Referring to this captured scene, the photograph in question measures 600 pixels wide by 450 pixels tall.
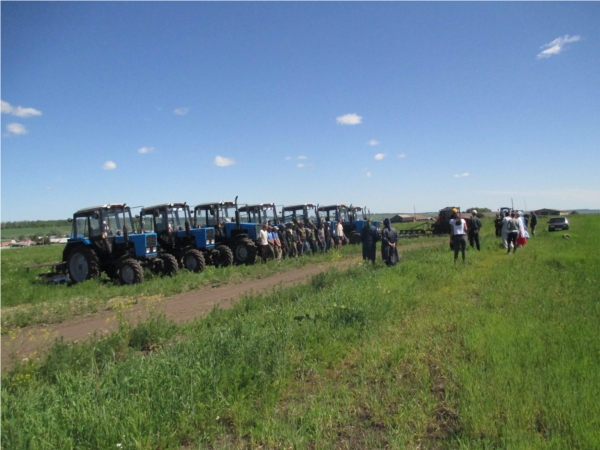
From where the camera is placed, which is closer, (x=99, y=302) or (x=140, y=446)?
(x=140, y=446)

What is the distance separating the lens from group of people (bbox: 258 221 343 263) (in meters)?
18.9

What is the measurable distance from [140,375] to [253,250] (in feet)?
45.2

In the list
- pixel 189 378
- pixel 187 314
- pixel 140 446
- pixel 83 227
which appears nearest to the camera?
pixel 140 446

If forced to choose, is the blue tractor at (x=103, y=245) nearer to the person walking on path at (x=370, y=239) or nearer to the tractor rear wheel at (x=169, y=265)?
the tractor rear wheel at (x=169, y=265)

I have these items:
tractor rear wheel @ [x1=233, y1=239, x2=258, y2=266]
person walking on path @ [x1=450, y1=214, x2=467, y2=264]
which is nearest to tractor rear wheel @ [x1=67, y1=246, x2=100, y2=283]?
tractor rear wheel @ [x1=233, y1=239, x2=258, y2=266]

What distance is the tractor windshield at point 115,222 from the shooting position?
51.1 feet

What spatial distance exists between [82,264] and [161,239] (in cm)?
309

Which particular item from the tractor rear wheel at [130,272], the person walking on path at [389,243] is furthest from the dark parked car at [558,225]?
the tractor rear wheel at [130,272]

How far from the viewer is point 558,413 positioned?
3527 mm

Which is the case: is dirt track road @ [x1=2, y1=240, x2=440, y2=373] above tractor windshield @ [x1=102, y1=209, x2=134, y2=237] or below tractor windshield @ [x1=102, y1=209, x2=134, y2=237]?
below

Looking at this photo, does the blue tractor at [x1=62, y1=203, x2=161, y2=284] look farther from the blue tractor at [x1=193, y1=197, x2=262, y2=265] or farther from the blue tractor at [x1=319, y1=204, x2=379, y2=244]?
the blue tractor at [x1=319, y1=204, x2=379, y2=244]

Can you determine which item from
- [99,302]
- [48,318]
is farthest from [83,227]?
[48,318]

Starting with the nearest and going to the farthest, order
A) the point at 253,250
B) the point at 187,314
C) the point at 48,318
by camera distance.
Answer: the point at 187,314 < the point at 48,318 < the point at 253,250

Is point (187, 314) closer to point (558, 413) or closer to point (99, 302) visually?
point (99, 302)
